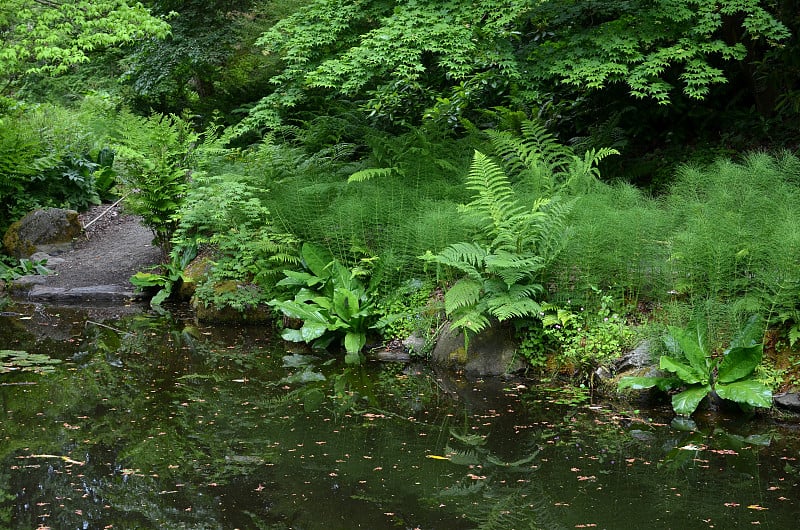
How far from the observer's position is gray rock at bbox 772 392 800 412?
17.0 ft

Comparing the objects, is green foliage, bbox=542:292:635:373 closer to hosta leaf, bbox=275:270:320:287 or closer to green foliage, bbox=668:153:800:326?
green foliage, bbox=668:153:800:326

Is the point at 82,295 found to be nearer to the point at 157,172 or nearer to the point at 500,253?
Result: the point at 157,172

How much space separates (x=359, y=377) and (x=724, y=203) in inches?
130

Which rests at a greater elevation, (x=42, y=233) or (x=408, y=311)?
(x=408, y=311)

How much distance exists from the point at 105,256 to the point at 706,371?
821cm

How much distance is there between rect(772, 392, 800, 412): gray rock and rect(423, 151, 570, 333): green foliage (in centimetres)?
179

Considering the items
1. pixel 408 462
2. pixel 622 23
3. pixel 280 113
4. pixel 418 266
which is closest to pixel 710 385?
pixel 408 462

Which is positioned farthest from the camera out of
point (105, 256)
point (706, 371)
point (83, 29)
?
point (105, 256)

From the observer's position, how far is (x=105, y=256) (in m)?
10.7

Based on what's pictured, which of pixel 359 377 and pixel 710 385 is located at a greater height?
pixel 710 385

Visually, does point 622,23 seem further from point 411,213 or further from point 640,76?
point 411,213

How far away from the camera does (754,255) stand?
5.71 m

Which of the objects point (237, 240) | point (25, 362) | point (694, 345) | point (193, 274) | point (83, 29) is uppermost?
point (83, 29)

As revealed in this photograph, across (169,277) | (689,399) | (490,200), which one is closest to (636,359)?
(689,399)
